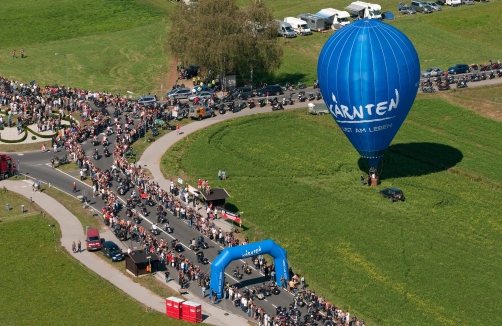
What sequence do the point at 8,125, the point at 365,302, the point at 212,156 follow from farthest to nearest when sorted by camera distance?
the point at 8,125 → the point at 212,156 → the point at 365,302

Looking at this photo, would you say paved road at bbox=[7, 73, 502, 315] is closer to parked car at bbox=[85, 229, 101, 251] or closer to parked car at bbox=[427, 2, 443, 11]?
parked car at bbox=[85, 229, 101, 251]

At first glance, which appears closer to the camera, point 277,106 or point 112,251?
point 112,251

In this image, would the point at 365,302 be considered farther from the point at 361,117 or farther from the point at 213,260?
the point at 361,117

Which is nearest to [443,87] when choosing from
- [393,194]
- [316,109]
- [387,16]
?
[316,109]

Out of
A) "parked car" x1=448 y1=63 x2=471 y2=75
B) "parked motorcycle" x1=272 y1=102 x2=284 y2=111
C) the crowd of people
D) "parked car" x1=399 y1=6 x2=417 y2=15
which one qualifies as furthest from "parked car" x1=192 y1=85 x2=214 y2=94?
"parked car" x1=399 y1=6 x2=417 y2=15

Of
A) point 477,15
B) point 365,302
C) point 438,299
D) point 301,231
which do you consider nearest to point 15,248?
point 301,231

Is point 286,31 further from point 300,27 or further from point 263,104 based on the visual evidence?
point 263,104
